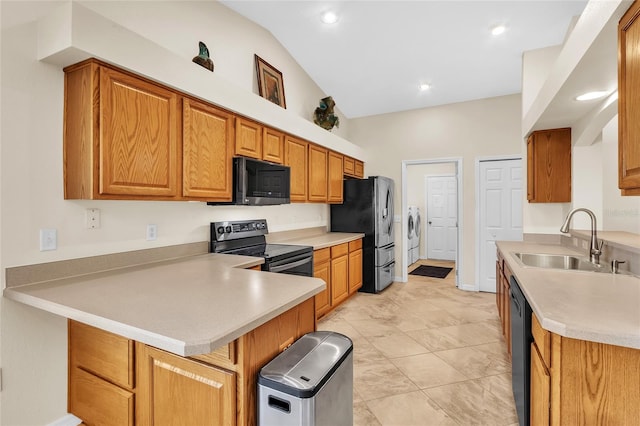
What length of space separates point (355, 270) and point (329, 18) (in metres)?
3.04

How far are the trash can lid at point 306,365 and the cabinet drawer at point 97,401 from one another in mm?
749

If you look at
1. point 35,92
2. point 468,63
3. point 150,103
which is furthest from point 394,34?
point 35,92

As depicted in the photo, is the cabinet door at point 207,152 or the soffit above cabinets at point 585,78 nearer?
the soffit above cabinets at point 585,78

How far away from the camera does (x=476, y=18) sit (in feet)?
9.62

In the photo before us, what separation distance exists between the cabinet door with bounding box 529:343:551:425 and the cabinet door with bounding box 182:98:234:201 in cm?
215

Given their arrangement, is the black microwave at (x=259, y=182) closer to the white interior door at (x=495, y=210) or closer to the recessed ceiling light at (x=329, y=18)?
the recessed ceiling light at (x=329, y=18)

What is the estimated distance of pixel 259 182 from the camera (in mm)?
2732

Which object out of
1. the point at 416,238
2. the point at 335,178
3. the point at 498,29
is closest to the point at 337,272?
the point at 335,178

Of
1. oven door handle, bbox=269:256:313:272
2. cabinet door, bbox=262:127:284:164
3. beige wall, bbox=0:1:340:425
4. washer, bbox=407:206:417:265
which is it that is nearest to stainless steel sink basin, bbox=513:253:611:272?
oven door handle, bbox=269:256:313:272

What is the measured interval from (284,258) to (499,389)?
1.87 m

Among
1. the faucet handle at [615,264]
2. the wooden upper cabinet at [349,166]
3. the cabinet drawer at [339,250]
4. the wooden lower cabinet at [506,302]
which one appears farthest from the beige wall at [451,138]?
the faucet handle at [615,264]

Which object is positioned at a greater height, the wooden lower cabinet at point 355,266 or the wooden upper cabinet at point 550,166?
the wooden upper cabinet at point 550,166

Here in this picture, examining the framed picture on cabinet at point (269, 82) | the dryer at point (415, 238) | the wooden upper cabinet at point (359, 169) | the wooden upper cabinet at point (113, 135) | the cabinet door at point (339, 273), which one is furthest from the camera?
the dryer at point (415, 238)

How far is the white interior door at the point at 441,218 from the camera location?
7.03 meters
